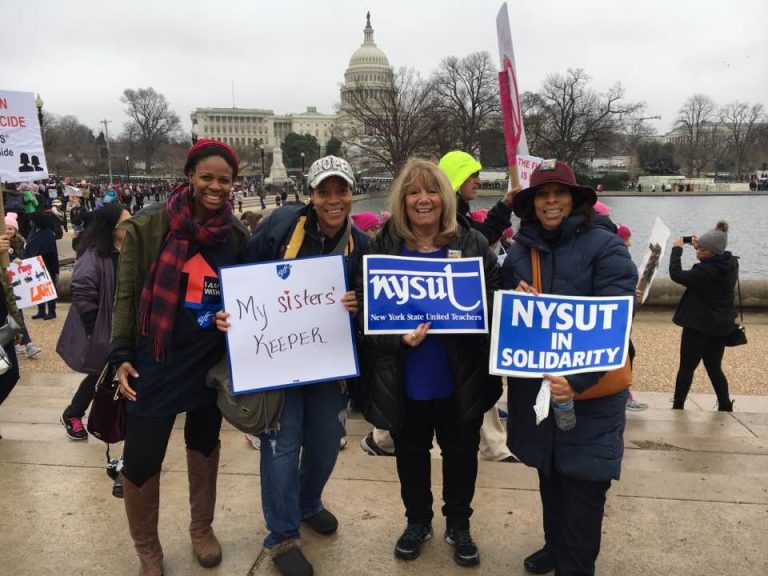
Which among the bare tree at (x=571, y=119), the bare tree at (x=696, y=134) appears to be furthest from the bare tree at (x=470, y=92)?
the bare tree at (x=696, y=134)

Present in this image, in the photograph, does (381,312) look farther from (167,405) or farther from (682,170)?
(682,170)

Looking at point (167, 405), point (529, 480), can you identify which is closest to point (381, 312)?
point (167, 405)

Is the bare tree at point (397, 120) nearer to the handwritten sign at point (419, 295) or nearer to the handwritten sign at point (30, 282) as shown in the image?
the handwritten sign at point (30, 282)

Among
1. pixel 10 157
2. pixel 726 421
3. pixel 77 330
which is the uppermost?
pixel 10 157

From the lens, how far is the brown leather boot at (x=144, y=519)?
2656 millimetres

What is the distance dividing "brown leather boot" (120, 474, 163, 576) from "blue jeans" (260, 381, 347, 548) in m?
0.47

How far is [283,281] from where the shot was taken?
2.74m

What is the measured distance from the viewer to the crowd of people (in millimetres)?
2498

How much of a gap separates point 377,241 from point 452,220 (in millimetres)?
355

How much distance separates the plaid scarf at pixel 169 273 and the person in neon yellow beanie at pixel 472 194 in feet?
5.90

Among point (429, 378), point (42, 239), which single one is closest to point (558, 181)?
point (429, 378)

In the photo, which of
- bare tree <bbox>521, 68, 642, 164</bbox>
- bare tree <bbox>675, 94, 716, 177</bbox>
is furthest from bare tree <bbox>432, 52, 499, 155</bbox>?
bare tree <bbox>675, 94, 716, 177</bbox>

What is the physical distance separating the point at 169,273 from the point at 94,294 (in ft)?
5.62

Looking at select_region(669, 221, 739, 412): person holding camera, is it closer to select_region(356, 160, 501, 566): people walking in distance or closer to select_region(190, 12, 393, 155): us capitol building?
select_region(356, 160, 501, 566): people walking in distance
